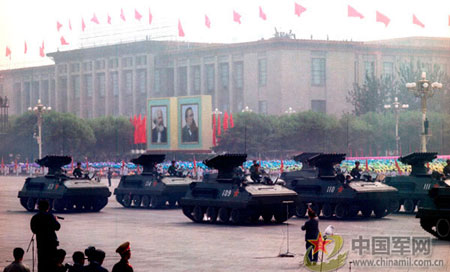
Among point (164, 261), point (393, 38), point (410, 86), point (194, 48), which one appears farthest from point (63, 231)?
point (393, 38)

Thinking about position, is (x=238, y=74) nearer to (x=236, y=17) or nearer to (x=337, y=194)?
(x=236, y=17)

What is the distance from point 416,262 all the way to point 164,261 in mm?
5448

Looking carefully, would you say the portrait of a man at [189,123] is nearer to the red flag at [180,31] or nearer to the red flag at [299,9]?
the red flag at [299,9]

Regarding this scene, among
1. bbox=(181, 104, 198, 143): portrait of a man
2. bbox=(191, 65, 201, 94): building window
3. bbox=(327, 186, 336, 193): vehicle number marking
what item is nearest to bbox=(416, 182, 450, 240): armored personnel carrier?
bbox=(327, 186, 336, 193): vehicle number marking

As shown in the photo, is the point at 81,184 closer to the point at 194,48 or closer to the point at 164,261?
the point at 164,261

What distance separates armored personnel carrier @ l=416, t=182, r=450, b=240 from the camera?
79.1 feet

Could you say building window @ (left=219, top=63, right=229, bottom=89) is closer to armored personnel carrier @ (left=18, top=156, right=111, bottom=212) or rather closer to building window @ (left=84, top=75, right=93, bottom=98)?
building window @ (left=84, top=75, right=93, bottom=98)

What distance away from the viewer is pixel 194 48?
12900 cm

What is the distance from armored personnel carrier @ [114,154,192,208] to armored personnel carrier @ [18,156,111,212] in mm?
2323

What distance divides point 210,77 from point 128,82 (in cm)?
1326

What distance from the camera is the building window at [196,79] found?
132 metres

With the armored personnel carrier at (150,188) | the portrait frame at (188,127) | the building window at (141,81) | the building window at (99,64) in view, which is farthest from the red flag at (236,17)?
the armored personnel carrier at (150,188)

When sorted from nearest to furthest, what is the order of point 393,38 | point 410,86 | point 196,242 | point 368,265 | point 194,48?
1. point 368,265
2. point 196,242
3. point 410,86
4. point 194,48
5. point 393,38

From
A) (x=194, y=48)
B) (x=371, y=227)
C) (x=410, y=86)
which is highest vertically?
(x=194, y=48)
